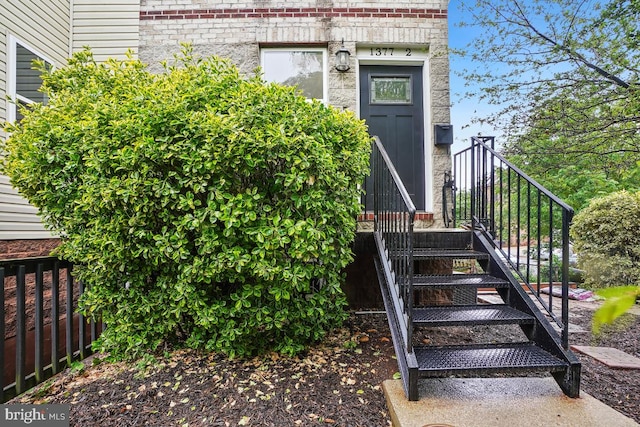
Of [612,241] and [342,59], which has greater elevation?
[342,59]

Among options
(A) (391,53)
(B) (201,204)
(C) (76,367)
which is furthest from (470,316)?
(A) (391,53)

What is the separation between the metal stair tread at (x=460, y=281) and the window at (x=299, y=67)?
2668 mm

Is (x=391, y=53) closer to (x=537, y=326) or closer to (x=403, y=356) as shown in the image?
(x=537, y=326)

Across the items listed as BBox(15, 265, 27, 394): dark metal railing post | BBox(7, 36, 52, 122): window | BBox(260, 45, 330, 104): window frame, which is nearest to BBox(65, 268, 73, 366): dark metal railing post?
BBox(15, 265, 27, 394): dark metal railing post

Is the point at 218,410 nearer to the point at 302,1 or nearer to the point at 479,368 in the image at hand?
the point at 479,368

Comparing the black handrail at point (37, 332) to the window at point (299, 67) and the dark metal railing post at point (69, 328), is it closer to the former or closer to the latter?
the dark metal railing post at point (69, 328)

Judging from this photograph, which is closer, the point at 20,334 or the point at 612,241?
the point at 20,334

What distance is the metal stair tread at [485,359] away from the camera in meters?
2.07

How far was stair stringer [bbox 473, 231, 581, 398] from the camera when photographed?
2066mm

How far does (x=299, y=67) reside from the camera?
4.44 meters

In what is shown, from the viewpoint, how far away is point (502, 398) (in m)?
2.04

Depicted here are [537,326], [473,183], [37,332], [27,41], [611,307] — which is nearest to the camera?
[611,307]

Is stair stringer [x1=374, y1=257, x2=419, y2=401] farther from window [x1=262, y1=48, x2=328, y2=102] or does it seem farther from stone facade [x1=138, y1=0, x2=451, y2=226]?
window [x1=262, y1=48, x2=328, y2=102]

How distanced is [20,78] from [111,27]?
54.4 inches
